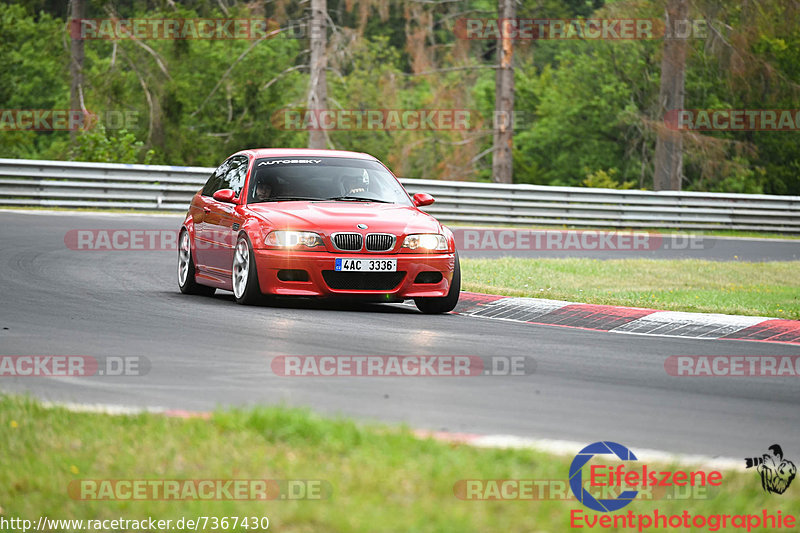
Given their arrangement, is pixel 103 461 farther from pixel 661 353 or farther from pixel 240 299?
pixel 240 299

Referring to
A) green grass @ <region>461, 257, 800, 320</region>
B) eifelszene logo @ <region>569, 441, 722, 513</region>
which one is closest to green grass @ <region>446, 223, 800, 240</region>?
green grass @ <region>461, 257, 800, 320</region>

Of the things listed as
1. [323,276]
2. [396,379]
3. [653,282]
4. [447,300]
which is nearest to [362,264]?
[323,276]

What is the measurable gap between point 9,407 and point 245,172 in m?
→ 6.95

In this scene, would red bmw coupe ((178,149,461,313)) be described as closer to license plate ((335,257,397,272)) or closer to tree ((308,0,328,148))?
license plate ((335,257,397,272))

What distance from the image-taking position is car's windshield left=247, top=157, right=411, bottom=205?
1249 centimetres

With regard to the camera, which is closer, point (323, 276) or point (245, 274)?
point (323, 276)

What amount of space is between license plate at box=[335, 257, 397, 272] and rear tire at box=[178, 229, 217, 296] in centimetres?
238

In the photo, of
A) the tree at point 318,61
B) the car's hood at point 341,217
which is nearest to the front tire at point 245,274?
the car's hood at point 341,217

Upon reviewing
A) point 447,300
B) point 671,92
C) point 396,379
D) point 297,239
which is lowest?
point 447,300

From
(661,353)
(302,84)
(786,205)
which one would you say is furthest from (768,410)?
(302,84)

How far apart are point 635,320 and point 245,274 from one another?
12.3 feet

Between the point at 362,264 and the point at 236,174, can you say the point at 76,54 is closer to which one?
the point at 236,174

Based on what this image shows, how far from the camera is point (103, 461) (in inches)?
198

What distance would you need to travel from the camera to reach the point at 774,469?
530 cm
